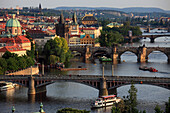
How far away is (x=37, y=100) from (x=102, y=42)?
63.8m

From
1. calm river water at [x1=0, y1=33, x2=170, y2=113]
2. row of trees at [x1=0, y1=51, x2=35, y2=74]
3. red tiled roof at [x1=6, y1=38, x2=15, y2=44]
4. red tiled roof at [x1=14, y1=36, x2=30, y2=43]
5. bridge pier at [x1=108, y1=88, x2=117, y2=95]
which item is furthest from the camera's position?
red tiled roof at [x1=14, y1=36, x2=30, y2=43]

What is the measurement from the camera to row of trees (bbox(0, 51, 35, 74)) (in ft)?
214

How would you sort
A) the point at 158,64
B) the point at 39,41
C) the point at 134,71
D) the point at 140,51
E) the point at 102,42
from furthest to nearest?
the point at 102,42
the point at 39,41
the point at 140,51
the point at 158,64
the point at 134,71

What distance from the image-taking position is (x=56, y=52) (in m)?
88.6

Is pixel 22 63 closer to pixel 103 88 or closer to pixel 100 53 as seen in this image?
pixel 103 88

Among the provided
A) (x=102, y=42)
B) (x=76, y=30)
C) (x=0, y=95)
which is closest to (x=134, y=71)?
(x=0, y=95)

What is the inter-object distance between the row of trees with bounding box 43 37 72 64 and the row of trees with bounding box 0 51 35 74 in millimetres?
11262

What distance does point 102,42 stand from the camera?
114562mm

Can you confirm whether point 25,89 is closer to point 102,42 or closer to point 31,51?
point 31,51

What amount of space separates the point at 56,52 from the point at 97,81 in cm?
3643

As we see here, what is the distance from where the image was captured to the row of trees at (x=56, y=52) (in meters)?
85.8

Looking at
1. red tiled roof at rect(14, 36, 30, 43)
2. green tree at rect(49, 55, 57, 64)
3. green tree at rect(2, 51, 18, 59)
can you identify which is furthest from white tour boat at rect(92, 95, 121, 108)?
red tiled roof at rect(14, 36, 30, 43)

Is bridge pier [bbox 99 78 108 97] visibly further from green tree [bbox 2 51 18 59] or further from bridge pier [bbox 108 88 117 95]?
green tree [bbox 2 51 18 59]

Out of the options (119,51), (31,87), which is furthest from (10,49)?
(119,51)
